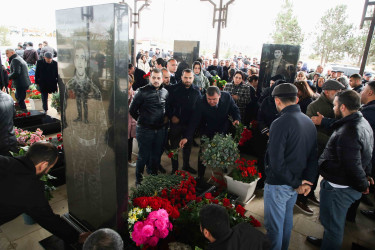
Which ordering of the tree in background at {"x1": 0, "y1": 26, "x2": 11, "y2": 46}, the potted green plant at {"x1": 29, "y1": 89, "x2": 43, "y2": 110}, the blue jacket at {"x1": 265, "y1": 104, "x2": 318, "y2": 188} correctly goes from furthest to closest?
the tree in background at {"x1": 0, "y1": 26, "x2": 11, "y2": 46} < the potted green plant at {"x1": 29, "y1": 89, "x2": 43, "y2": 110} < the blue jacket at {"x1": 265, "y1": 104, "x2": 318, "y2": 188}

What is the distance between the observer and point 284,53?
16.8 feet

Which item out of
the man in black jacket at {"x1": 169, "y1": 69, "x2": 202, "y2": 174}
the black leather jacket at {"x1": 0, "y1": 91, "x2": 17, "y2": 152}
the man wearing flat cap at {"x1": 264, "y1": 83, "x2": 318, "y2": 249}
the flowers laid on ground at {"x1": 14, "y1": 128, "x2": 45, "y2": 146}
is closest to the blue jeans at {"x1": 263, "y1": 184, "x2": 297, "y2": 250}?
the man wearing flat cap at {"x1": 264, "y1": 83, "x2": 318, "y2": 249}

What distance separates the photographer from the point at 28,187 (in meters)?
2.07

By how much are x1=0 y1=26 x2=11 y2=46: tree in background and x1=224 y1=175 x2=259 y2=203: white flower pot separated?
98.9ft

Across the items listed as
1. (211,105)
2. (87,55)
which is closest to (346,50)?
(211,105)

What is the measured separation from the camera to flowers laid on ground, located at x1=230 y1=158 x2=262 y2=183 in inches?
152

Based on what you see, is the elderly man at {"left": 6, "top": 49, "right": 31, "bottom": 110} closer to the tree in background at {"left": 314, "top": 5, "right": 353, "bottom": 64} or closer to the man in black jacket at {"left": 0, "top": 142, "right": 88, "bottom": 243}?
the man in black jacket at {"left": 0, "top": 142, "right": 88, "bottom": 243}

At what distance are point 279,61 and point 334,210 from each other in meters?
3.38

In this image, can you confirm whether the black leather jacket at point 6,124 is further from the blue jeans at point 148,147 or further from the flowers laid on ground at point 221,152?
the flowers laid on ground at point 221,152

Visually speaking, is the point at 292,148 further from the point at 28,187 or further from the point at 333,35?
the point at 333,35

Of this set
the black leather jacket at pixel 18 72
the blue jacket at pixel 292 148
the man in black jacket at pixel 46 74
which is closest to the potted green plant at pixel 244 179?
the blue jacket at pixel 292 148

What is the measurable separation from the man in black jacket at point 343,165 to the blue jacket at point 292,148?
0.26 meters

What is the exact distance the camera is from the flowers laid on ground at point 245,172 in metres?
3.87

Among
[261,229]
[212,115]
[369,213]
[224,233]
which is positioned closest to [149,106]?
[212,115]
